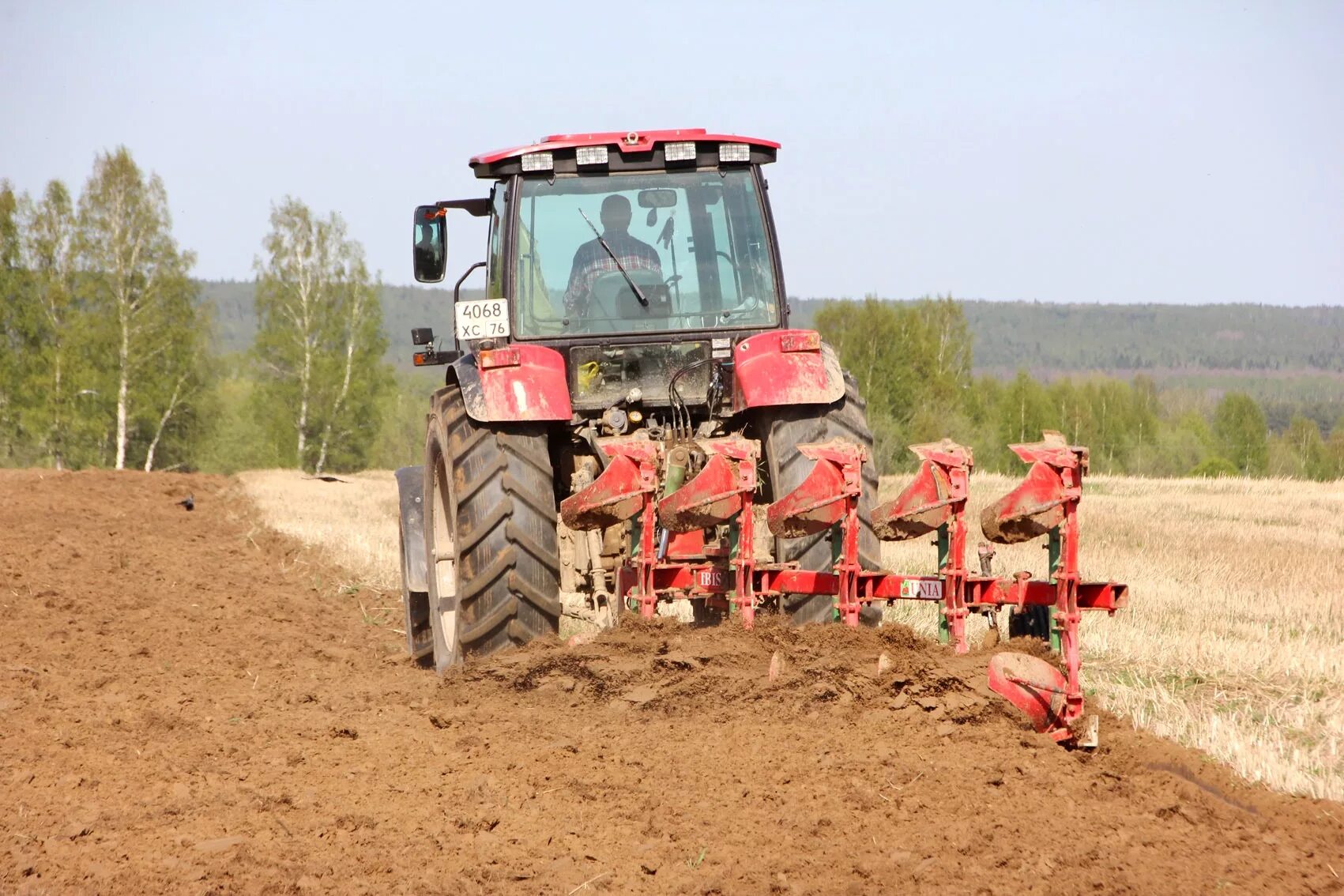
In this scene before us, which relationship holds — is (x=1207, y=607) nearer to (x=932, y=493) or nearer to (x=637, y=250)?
(x=637, y=250)

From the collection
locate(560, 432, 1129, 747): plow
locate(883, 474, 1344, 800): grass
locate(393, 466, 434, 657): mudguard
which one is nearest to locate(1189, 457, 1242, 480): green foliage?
locate(883, 474, 1344, 800): grass

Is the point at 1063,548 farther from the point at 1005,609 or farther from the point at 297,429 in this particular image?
the point at 297,429

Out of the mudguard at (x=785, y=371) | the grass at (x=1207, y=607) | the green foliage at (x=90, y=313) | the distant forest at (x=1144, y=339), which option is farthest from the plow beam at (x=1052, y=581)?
the distant forest at (x=1144, y=339)

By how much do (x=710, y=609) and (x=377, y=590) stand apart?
15.9ft

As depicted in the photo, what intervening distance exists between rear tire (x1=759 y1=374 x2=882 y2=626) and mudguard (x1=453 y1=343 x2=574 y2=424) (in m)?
0.87

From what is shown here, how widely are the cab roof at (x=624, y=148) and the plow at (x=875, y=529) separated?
4.90 ft

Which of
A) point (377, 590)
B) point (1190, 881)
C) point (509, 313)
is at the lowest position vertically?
point (377, 590)

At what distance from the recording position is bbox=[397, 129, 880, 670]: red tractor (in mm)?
5781

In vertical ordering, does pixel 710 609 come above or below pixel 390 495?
above

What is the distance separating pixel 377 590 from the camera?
423 inches

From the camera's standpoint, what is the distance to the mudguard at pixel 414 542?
7160 mm

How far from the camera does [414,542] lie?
23.5 ft

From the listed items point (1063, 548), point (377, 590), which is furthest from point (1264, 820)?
point (377, 590)

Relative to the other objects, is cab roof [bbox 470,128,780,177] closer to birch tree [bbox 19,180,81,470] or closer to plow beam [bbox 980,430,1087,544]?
plow beam [bbox 980,430,1087,544]
